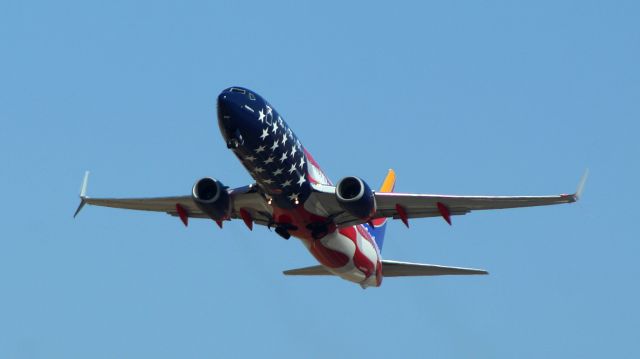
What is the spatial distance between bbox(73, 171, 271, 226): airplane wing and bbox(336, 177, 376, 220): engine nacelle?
3984 millimetres

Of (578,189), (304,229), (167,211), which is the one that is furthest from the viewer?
(167,211)

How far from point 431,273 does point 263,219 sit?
925cm

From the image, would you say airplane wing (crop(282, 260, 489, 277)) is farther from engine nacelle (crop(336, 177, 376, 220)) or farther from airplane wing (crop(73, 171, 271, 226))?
engine nacelle (crop(336, 177, 376, 220))

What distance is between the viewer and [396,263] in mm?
70750

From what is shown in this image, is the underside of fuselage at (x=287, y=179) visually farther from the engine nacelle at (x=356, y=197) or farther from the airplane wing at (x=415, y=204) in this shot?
the engine nacelle at (x=356, y=197)

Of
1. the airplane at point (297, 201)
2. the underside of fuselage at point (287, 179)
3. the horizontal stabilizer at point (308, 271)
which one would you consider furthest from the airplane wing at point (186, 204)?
the horizontal stabilizer at point (308, 271)

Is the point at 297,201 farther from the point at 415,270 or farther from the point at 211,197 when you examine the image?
the point at 415,270

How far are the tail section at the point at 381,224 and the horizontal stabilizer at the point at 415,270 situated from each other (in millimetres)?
2212

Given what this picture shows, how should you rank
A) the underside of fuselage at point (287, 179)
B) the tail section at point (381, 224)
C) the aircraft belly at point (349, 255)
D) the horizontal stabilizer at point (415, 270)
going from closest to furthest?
the underside of fuselage at point (287, 179) → the aircraft belly at point (349, 255) → the horizontal stabilizer at point (415, 270) → the tail section at point (381, 224)

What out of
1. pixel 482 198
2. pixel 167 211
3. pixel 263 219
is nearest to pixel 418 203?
pixel 482 198

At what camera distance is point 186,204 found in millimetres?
67000

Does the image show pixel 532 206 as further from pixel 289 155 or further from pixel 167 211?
pixel 167 211

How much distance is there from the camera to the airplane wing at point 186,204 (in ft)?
208

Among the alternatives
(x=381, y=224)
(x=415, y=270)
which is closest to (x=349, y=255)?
(x=415, y=270)
